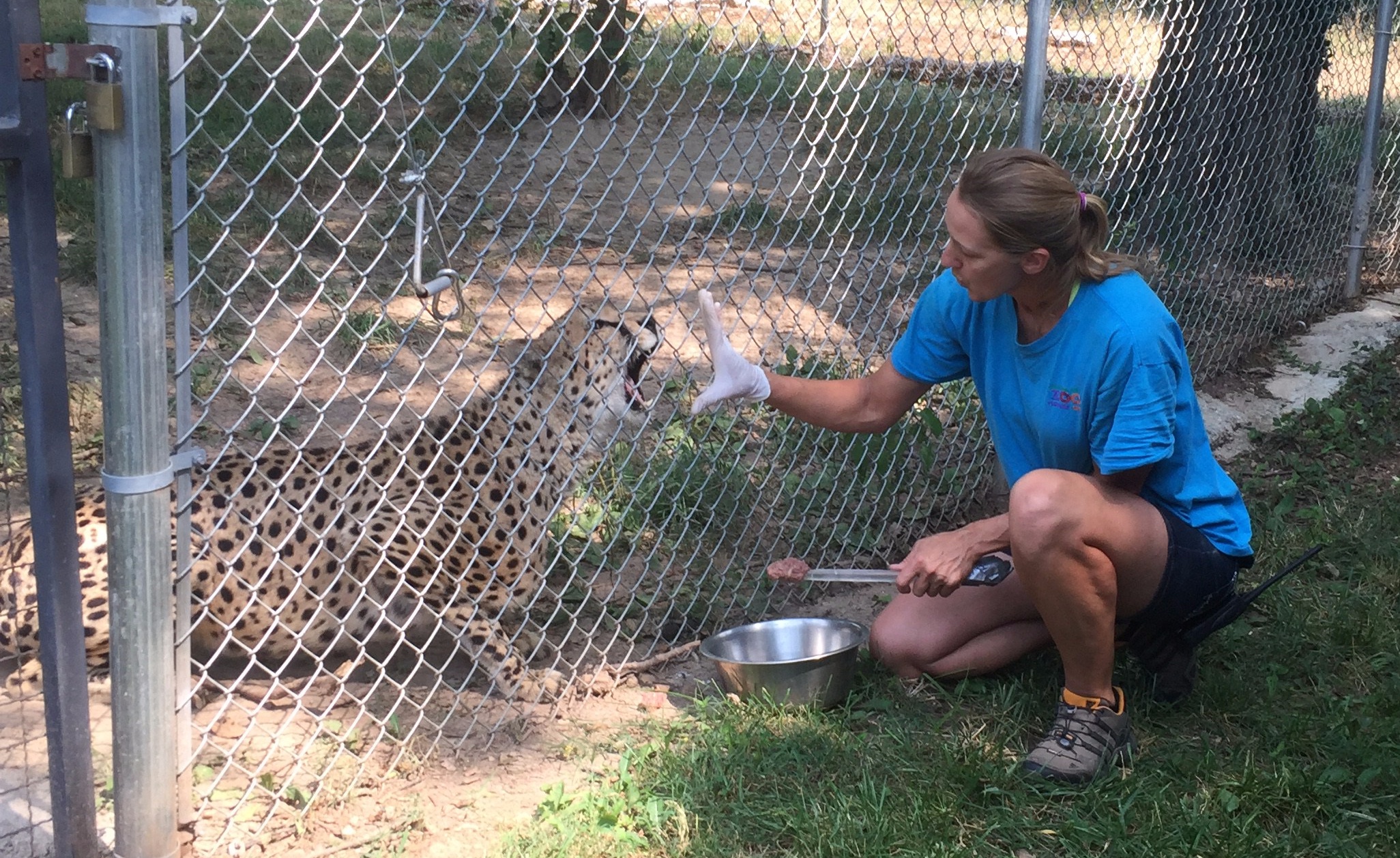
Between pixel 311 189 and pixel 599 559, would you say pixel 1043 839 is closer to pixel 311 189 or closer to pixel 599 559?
pixel 599 559

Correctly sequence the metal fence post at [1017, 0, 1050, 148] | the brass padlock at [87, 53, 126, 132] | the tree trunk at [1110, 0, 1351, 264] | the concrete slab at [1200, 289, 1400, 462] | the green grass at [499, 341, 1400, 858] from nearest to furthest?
1. the brass padlock at [87, 53, 126, 132]
2. the green grass at [499, 341, 1400, 858]
3. the metal fence post at [1017, 0, 1050, 148]
4. the concrete slab at [1200, 289, 1400, 462]
5. the tree trunk at [1110, 0, 1351, 264]

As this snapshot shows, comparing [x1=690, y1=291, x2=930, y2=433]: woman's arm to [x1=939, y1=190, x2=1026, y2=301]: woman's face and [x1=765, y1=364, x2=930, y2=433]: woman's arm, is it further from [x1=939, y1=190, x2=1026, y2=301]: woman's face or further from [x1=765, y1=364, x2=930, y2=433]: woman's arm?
[x1=939, y1=190, x2=1026, y2=301]: woman's face

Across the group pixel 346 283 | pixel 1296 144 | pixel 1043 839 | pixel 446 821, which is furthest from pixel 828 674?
pixel 1296 144

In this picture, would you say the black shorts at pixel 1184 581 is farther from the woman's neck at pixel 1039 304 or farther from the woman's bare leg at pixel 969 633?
the woman's neck at pixel 1039 304

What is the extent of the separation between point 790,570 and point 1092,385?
3.11ft

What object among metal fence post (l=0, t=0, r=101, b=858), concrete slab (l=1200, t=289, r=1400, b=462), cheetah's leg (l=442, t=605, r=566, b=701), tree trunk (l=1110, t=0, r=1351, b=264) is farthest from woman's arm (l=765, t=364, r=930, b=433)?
tree trunk (l=1110, t=0, r=1351, b=264)

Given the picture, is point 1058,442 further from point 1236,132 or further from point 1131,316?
point 1236,132

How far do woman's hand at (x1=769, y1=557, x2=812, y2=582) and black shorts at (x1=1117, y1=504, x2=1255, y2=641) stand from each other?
802mm

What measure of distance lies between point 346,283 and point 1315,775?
14.3ft

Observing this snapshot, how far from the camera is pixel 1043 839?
8.86ft

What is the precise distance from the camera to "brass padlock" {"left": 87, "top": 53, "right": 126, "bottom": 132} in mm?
1876

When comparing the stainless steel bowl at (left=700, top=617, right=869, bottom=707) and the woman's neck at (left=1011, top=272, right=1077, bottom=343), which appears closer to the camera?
the woman's neck at (left=1011, top=272, right=1077, bottom=343)

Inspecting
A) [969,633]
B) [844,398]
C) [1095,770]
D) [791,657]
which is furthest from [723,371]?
[1095,770]

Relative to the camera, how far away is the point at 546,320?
5.28 meters
